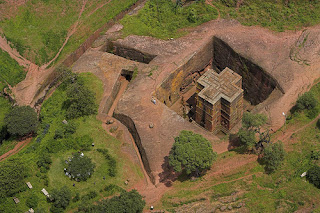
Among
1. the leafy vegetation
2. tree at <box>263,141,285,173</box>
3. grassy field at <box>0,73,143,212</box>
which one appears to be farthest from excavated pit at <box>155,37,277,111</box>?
the leafy vegetation

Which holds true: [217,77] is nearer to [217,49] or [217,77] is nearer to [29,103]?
[217,49]

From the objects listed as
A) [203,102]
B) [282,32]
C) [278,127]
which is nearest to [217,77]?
[203,102]

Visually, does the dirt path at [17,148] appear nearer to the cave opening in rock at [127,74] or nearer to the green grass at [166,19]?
the cave opening in rock at [127,74]

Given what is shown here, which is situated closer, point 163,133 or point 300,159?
point 300,159

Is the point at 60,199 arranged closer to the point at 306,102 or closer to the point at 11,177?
the point at 11,177

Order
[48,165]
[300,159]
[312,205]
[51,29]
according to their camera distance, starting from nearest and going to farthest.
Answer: [312,205], [300,159], [48,165], [51,29]

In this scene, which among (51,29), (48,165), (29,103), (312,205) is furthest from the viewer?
(51,29)
